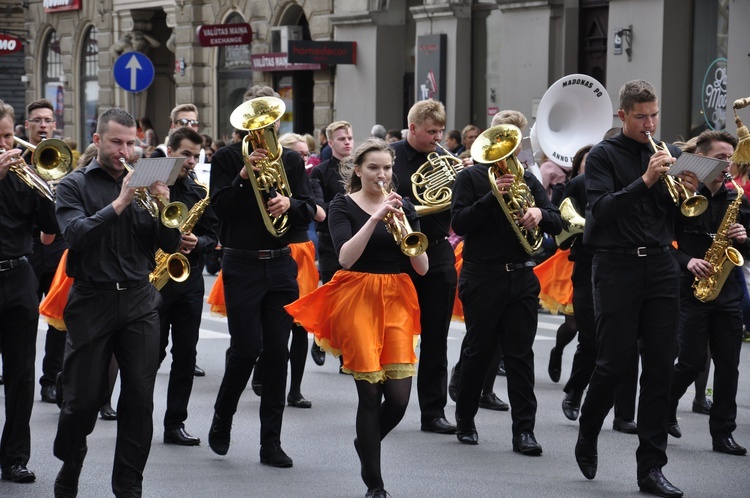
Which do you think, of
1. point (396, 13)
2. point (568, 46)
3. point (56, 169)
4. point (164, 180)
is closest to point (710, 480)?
point (164, 180)

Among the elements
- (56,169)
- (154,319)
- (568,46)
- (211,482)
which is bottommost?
(211,482)

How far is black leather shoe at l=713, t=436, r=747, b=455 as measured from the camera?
8.20 meters

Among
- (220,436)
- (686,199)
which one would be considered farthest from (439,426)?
(686,199)

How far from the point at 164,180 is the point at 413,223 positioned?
158 centimetres

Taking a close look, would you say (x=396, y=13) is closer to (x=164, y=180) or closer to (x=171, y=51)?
(x=171, y=51)

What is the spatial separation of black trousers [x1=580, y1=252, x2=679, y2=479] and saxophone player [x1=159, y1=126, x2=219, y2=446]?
259cm

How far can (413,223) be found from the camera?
24.1 feet

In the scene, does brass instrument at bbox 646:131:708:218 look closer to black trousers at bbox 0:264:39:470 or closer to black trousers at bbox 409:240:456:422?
black trousers at bbox 409:240:456:422

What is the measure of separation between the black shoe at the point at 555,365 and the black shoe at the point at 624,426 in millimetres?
1820

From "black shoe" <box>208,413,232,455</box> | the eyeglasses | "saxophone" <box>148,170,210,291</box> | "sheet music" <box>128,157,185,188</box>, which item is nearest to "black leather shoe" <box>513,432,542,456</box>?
"black shoe" <box>208,413,232,455</box>

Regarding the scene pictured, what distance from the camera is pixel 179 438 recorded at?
331 inches

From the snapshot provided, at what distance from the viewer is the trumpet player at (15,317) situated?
24.1 feet

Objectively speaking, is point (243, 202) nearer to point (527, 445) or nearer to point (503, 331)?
point (503, 331)

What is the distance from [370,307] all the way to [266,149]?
1.26 m
